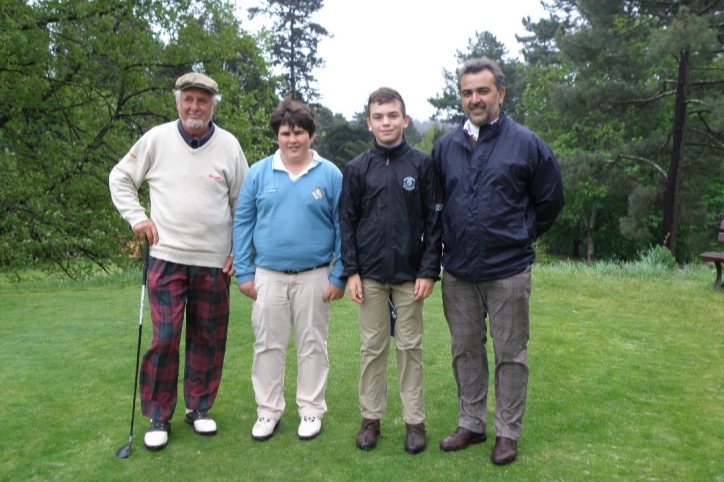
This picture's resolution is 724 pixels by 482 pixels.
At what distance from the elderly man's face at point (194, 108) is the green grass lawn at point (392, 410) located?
5.64ft

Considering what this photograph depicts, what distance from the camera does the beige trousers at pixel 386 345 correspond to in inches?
130

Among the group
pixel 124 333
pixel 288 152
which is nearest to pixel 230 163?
pixel 288 152

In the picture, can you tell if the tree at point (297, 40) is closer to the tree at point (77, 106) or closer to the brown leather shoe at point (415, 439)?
the tree at point (77, 106)

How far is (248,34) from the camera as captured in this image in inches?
585

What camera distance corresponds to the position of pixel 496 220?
122 inches

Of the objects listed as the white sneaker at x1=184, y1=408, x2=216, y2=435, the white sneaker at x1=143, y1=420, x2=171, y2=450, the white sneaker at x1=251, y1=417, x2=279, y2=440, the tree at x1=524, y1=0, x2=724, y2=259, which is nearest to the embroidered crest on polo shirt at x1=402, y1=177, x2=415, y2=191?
the white sneaker at x1=251, y1=417, x2=279, y2=440

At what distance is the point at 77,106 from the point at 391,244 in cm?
985

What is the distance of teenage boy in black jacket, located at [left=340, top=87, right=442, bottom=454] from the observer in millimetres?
3207

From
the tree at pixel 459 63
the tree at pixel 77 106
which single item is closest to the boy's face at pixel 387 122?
the tree at pixel 77 106

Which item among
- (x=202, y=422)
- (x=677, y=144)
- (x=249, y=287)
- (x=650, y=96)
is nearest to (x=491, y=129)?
(x=249, y=287)

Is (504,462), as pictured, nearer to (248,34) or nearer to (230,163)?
(230,163)

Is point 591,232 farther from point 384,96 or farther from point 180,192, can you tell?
point 180,192

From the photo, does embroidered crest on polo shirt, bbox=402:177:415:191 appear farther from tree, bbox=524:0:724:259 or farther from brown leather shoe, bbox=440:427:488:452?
tree, bbox=524:0:724:259

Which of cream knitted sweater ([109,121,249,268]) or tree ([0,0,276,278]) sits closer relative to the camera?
cream knitted sweater ([109,121,249,268])
